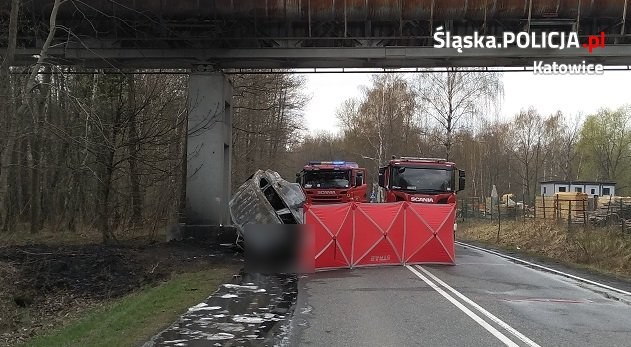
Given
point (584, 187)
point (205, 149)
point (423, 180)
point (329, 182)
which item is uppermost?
point (205, 149)

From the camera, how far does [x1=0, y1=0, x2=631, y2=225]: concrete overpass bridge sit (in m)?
19.3

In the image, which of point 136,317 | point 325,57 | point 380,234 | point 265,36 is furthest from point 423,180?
point 136,317

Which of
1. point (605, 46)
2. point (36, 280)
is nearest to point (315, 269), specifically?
point (36, 280)

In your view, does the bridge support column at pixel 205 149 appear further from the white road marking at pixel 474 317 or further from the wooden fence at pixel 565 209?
the wooden fence at pixel 565 209

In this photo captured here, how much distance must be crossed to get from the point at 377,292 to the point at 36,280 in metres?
8.85

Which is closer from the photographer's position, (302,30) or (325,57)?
(325,57)

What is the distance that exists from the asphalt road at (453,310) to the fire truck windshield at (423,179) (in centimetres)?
685

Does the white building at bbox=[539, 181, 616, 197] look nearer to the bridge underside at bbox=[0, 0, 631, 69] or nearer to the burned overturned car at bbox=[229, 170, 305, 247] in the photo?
the bridge underside at bbox=[0, 0, 631, 69]

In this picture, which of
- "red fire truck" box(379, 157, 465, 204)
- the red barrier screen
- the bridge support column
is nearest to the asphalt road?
the red barrier screen

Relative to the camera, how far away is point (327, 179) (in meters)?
23.7

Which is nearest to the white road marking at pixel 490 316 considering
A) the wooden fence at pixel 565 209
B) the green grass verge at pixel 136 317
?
the green grass verge at pixel 136 317

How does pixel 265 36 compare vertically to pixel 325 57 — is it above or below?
above

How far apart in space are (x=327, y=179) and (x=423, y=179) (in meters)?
4.06

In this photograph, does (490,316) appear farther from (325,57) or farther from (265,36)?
(265,36)
